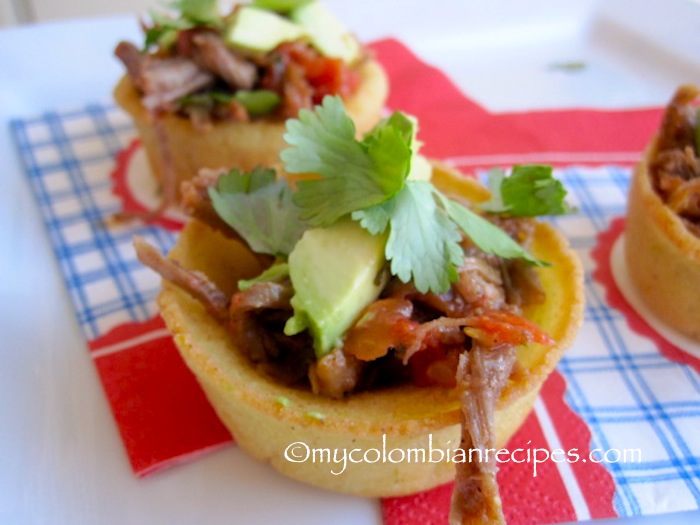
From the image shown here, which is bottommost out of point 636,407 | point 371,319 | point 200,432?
point 636,407

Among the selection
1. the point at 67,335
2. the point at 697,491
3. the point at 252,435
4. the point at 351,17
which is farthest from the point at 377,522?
the point at 351,17

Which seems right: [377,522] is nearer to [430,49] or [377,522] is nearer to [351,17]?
[430,49]

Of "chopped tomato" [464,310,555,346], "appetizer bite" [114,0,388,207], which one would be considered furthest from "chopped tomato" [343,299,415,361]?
"appetizer bite" [114,0,388,207]

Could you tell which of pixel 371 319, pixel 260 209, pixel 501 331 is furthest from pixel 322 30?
pixel 501 331

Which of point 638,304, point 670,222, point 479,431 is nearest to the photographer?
point 479,431

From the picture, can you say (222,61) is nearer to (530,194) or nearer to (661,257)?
(530,194)
